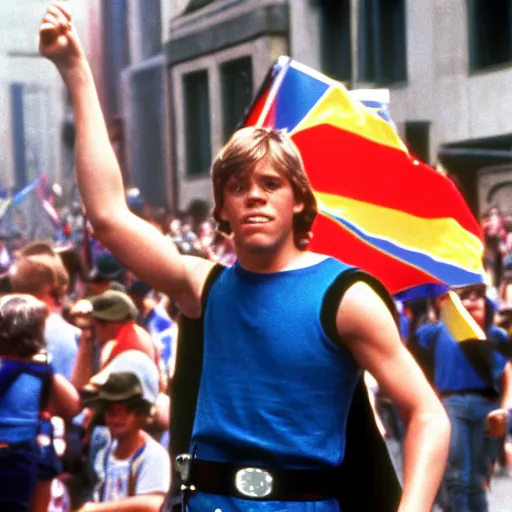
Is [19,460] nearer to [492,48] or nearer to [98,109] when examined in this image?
[98,109]

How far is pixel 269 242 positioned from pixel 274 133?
0.23m

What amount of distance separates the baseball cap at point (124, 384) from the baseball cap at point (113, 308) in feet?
2.71

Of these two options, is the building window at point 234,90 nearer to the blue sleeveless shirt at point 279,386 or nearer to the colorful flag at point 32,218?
the colorful flag at point 32,218

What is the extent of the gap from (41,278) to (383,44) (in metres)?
6.32

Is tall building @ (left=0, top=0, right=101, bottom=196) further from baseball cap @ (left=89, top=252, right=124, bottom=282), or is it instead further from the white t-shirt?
the white t-shirt

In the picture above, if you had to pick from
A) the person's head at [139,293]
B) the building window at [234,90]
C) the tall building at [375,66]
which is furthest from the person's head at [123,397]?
the building window at [234,90]

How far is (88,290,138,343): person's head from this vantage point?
771cm

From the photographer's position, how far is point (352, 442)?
10.2 feet

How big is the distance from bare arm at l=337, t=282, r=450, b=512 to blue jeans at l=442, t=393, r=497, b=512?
526 centimetres

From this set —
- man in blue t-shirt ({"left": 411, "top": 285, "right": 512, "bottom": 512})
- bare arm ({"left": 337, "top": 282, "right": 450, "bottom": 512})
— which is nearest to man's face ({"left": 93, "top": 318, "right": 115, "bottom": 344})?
man in blue t-shirt ({"left": 411, "top": 285, "right": 512, "bottom": 512})

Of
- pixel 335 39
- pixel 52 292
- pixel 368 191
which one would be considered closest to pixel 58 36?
pixel 368 191

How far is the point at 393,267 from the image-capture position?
578 cm

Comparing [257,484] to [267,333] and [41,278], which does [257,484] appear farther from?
[41,278]

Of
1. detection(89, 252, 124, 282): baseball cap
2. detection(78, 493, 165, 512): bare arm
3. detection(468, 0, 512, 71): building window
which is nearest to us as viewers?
detection(78, 493, 165, 512): bare arm
